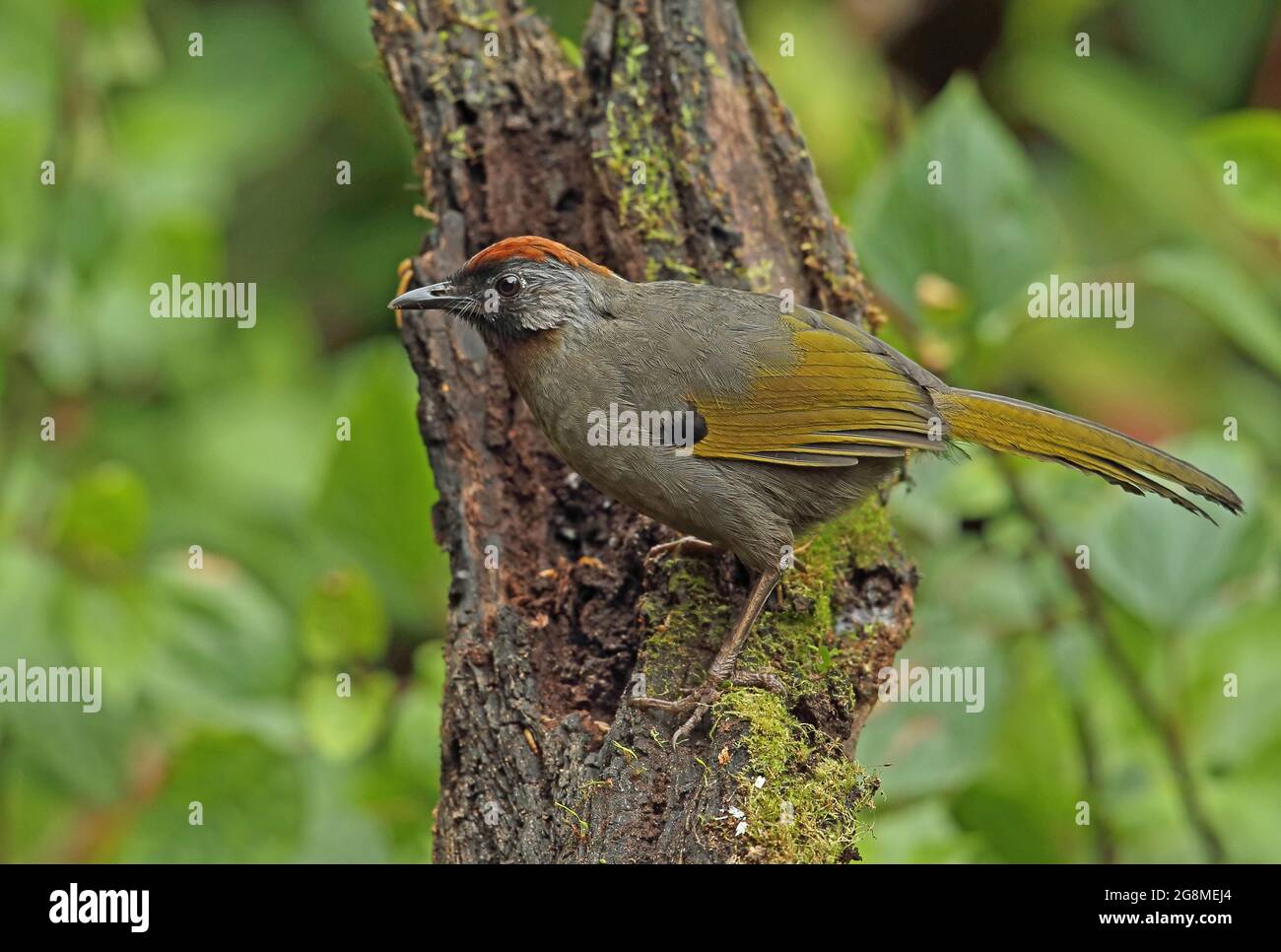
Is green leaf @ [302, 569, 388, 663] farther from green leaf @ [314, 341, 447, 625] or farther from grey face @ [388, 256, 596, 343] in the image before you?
grey face @ [388, 256, 596, 343]

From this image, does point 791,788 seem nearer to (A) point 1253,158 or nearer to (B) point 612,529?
(B) point 612,529

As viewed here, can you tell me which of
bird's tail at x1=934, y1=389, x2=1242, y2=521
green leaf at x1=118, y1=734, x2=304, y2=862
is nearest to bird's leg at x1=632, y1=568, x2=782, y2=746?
bird's tail at x1=934, y1=389, x2=1242, y2=521

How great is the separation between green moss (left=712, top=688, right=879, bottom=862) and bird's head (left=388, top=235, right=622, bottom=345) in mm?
1118

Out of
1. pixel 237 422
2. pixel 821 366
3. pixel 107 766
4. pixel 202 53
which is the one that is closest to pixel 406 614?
pixel 107 766

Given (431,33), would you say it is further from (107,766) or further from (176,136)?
(107,766)

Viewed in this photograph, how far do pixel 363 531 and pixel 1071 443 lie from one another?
2.01 m

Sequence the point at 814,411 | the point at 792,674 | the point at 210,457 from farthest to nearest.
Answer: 1. the point at 210,457
2. the point at 814,411
3. the point at 792,674

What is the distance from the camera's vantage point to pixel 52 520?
4.62 metres

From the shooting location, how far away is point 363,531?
4191mm

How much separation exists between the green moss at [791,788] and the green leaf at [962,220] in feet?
4.67

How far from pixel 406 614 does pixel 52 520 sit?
126cm

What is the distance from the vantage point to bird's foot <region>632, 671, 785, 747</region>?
122 inches

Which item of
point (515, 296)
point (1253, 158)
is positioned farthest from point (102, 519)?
point (1253, 158)

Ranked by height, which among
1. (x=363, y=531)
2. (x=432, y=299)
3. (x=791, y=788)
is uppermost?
(x=432, y=299)
